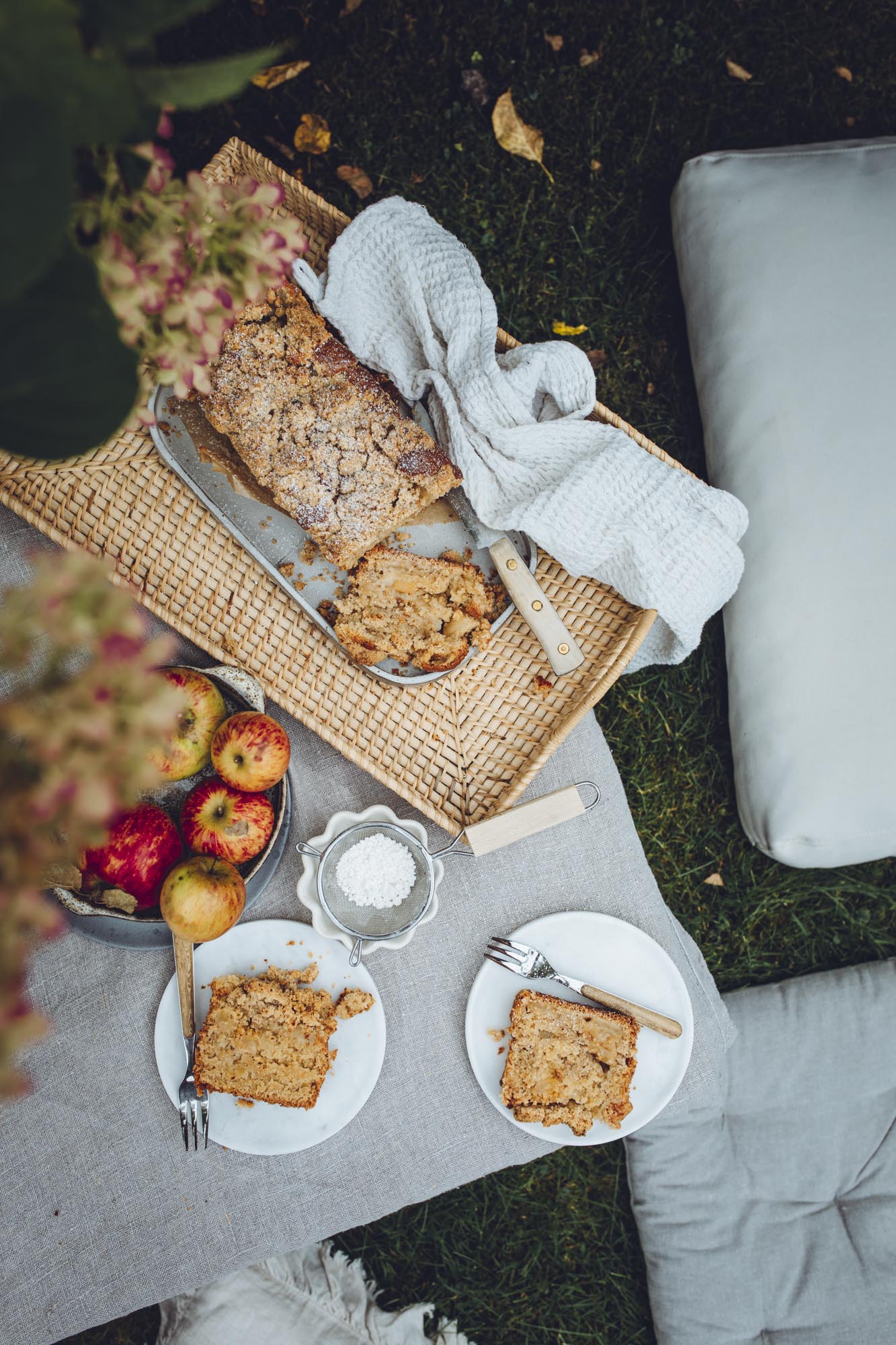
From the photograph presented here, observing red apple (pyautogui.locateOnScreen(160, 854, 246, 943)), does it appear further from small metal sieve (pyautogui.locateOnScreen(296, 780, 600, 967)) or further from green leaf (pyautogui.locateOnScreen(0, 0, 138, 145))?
green leaf (pyautogui.locateOnScreen(0, 0, 138, 145))

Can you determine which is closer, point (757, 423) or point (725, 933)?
point (757, 423)

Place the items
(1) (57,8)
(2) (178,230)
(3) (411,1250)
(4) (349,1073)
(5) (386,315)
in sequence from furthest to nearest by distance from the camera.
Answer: (3) (411,1250), (5) (386,315), (4) (349,1073), (2) (178,230), (1) (57,8)

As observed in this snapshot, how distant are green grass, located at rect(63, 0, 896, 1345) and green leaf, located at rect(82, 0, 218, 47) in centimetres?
171

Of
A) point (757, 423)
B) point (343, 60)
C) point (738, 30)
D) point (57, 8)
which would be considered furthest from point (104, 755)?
point (738, 30)

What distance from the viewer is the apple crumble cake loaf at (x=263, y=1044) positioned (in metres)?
1.31

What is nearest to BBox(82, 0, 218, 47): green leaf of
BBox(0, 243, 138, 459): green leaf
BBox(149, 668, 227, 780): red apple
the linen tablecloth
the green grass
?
BBox(0, 243, 138, 459): green leaf

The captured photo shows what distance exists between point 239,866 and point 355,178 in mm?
1691

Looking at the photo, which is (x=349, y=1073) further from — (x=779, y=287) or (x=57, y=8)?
(x=779, y=287)

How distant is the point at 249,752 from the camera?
1253 mm

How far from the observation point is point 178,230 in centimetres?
77

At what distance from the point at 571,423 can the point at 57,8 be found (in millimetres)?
1092

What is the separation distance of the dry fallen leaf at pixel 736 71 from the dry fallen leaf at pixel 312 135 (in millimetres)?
1017

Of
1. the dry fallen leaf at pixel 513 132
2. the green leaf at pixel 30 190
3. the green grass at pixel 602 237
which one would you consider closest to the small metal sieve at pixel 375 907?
the green grass at pixel 602 237

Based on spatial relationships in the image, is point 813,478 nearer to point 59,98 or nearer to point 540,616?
point 540,616
